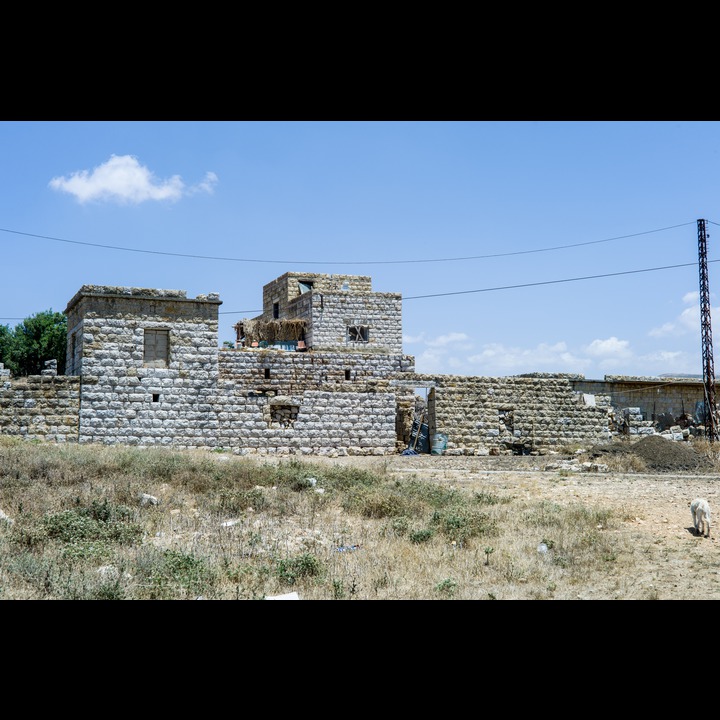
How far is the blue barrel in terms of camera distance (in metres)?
22.9

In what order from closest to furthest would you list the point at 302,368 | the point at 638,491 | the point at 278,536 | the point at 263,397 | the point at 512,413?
the point at 278,536
the point at 638,491
the point at 263,397
the point at 302,368
the point at 512,413

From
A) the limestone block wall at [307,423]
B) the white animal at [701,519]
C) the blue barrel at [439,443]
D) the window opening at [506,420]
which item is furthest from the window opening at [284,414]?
the white animal at [701,519]

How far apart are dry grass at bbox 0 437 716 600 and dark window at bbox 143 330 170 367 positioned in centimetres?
597

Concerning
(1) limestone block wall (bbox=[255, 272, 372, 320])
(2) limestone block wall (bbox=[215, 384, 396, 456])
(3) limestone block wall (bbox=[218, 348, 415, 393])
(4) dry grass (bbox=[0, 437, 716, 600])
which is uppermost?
(1) limestone block wall (bbox=[255, 272, 372, 320])

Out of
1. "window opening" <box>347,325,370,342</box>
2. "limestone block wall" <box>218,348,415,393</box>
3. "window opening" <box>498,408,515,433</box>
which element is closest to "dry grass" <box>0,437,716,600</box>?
"limestone block wall" <box>218,348,415,393</box>

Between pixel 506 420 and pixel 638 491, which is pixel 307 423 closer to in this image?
pixel 506 420

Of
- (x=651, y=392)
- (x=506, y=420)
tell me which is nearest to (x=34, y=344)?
(x=506, y=420)

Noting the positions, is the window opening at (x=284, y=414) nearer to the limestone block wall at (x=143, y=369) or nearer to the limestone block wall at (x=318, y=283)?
the limestone block wall at (x=143, y=369)

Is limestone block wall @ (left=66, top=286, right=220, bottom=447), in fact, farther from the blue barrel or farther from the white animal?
the white animal

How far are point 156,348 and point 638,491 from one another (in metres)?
12.2

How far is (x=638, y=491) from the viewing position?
13758mm
